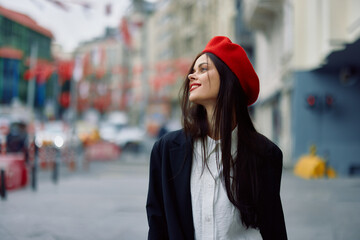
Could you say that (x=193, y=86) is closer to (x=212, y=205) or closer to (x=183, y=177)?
(x=183, y=177)

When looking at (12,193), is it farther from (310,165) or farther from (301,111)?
(301,111)

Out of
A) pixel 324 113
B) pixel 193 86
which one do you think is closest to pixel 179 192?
pixel 193 86

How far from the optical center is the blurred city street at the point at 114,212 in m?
5.95

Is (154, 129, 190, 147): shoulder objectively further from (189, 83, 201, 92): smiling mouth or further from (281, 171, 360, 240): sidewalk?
(281, 171, 360, 240): sidewalk

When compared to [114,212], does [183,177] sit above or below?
above

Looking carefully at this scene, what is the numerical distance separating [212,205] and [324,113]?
15.6 meters

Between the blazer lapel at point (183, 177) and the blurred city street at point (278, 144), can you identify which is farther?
the blurred city street at point (278, 144)

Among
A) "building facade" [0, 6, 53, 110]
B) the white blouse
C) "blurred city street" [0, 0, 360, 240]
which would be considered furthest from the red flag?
the white blouse

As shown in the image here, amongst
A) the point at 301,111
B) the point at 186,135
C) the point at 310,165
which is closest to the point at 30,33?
the point at 301,111

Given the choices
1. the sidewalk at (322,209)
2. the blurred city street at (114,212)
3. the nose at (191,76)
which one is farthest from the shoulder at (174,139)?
the sidewalk at (322,209)

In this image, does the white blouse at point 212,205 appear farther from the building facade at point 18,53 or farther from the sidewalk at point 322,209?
the building facade at point 18,53

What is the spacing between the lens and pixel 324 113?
1695 cm

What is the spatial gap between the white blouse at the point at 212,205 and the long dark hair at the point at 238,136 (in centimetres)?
4

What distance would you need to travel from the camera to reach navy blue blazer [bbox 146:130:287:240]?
85.3 inches
